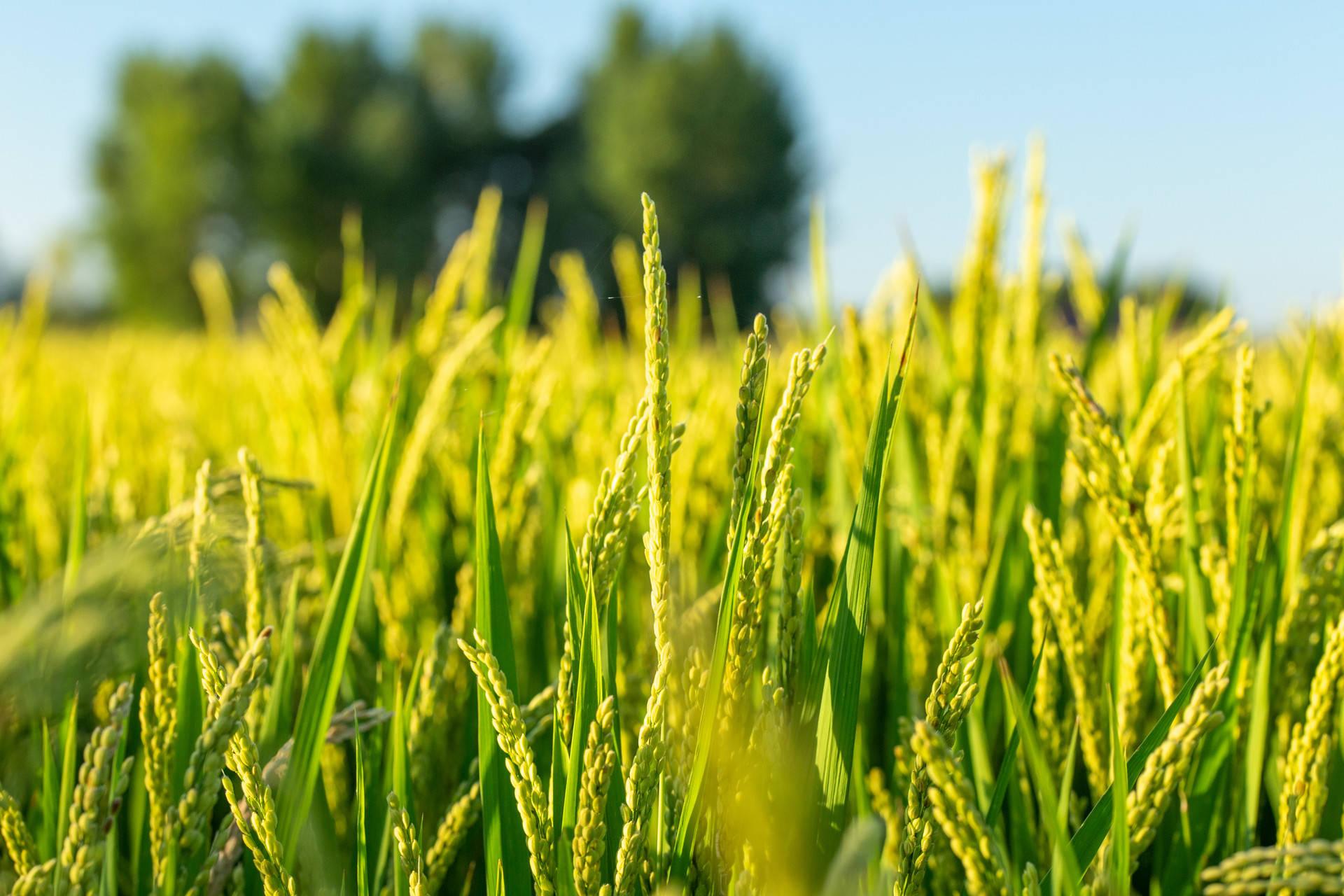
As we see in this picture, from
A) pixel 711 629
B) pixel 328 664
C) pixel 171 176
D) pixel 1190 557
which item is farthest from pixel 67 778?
pixel 171 176

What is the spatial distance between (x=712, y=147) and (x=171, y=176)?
54.2 ft

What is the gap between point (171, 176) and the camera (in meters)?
28.3

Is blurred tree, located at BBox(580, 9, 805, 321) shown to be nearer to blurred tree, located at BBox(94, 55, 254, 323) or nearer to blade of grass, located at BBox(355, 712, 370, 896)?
blurred tree, located at BBox(94, 55, 254, 323)

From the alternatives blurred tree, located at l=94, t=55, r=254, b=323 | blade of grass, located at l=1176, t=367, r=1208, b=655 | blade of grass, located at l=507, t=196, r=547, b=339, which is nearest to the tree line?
blurred tree, located at l=94, t=55, r=254, b=323

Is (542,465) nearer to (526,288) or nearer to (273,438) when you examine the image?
(526,288)

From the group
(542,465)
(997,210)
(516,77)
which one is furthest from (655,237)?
(516,77)

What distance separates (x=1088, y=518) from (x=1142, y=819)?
25.9 inches

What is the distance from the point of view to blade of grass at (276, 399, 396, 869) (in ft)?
1.67

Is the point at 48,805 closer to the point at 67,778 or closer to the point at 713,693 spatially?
the point at 67,778

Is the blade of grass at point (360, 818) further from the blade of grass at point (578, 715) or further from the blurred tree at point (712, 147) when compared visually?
the blurred tree at point (712, 147)

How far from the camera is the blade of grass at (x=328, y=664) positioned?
509mm

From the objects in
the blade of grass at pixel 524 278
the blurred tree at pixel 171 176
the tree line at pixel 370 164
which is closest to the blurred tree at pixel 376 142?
the tree line at pixel 370 164

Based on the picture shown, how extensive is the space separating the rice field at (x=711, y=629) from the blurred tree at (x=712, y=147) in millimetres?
28137

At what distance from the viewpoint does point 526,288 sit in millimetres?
1245
